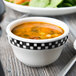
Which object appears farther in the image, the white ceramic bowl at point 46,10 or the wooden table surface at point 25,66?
the white ceramic bowl at point 46,10

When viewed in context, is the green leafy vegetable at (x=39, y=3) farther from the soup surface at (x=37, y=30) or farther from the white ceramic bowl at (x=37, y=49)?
the white ceramic bowl at (x=37, y=49)

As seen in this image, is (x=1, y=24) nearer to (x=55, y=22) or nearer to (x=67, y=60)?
(x=55, y=22)

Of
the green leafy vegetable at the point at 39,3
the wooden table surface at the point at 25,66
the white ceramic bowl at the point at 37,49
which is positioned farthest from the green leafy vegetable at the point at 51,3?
the white ceramic bowl at the point at 37,49

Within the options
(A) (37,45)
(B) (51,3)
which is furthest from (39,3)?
(A) (37,45)

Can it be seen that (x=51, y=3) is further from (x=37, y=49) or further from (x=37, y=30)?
(x=37, y=49)

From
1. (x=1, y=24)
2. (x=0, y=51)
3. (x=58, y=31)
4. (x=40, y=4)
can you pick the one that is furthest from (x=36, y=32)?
(x=40, y=4)

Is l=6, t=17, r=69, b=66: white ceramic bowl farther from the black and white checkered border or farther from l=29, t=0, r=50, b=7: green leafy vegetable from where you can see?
l=29, t=0, r=50, b=7: green leafy vegetable

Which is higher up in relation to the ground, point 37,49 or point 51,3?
point 37,49

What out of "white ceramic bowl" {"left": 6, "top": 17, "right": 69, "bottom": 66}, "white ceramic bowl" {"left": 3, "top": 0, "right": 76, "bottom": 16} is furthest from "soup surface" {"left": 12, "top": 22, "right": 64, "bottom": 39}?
"white ceramic bowl" {"left": 3, "top": 0, "right": 76, "bottom": 16}
